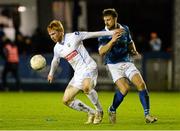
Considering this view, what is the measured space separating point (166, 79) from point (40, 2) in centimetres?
741

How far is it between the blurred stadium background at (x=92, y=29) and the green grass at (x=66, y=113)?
267 centimetres

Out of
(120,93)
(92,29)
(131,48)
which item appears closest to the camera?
(120,93)

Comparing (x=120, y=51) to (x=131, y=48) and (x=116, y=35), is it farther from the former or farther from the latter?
(x=116, y=35)

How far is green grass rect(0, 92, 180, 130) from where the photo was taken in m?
15.5

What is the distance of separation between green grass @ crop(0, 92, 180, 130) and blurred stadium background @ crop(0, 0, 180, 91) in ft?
8.75

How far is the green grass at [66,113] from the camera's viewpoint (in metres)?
15.5

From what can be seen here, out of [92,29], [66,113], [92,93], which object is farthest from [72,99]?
[92,29]

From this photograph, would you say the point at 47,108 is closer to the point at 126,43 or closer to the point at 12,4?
the point at 126,43

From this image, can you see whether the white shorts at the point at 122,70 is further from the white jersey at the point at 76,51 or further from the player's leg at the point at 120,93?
the white jersey at the point at 76,51

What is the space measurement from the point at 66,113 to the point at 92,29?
17292mm

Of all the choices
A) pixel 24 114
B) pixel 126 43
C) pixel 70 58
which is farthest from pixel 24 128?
pixel 24 114

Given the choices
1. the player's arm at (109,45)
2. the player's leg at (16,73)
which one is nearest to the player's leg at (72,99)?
the player's arm at (109,45)

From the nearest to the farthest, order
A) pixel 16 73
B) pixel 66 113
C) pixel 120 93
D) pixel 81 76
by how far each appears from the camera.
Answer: pixel 81 76
pixel 120 93
pixel 66 113
pixel 16 73

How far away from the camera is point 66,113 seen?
19500mm
